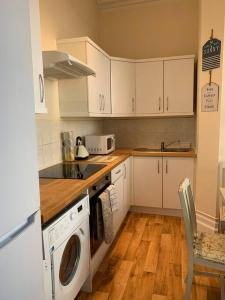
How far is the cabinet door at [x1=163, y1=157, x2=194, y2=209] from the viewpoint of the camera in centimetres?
300

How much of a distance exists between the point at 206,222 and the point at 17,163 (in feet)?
7.81

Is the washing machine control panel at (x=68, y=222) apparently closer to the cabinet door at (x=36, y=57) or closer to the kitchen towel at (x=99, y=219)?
the kitchen towel at (x=99, y=219)

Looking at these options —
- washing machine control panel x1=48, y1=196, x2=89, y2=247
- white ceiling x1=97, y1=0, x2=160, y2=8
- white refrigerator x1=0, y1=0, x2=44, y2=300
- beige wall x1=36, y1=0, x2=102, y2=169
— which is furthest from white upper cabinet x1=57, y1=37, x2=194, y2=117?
white refrigerator x1=0, y1=0, x2=44, y2=300

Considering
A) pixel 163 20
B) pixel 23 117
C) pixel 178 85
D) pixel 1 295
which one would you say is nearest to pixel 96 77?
pixel 178 85

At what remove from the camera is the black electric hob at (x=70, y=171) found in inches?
75.2

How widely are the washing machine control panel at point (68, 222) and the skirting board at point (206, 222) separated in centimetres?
159

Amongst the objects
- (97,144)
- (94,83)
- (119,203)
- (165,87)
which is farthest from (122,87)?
(119,203)

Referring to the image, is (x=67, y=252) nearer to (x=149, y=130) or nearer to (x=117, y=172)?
(x=117, y=172)

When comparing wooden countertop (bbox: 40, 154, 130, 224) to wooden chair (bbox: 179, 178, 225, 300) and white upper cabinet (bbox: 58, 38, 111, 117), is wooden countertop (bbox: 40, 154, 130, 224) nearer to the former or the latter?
wooden chair (bbox: 179, 178, 225, 300)

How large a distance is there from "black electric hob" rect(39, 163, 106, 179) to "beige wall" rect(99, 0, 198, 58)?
2.09m

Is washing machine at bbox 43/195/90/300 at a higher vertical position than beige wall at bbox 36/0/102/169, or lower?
lower

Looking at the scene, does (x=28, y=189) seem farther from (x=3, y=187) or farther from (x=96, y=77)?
(x=96, y=77)

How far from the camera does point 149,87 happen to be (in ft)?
10.7

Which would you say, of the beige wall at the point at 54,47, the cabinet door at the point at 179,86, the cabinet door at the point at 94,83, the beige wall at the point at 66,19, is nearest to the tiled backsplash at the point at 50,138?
the beige wall at the point at 54,47
